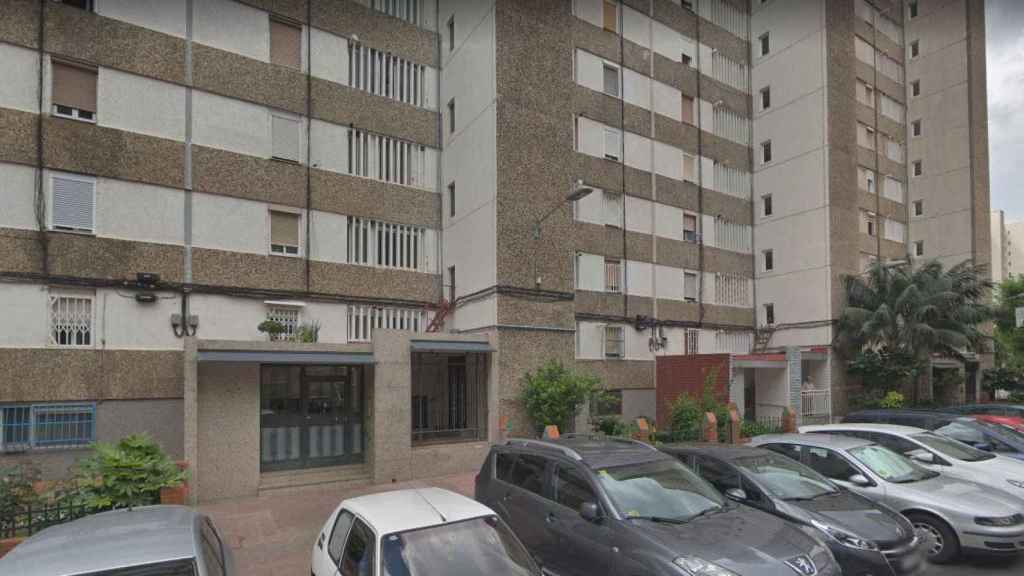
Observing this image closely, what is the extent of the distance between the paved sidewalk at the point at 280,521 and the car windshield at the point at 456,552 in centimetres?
384

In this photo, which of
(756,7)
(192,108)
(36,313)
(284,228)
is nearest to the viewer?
(36,313)

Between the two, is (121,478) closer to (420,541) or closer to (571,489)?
(420,541)

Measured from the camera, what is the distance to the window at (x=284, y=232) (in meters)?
14.1

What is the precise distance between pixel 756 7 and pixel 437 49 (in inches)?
609

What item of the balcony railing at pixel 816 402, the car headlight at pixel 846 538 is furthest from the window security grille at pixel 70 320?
the balcony railing at pixel 816 402

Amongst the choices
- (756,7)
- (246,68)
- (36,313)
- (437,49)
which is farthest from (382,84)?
(756,7)

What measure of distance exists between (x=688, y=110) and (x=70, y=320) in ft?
67.1

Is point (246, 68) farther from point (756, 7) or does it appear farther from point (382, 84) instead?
point (756, 7)

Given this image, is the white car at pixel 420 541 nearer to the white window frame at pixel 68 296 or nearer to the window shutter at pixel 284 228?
the white window frame at pixel 68 296

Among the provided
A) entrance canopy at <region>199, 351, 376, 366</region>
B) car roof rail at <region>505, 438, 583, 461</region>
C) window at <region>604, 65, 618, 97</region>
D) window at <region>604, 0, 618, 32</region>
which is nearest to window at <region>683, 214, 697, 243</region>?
window at <region>604, 65, 618, 97</region>

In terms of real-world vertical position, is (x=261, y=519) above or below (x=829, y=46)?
below

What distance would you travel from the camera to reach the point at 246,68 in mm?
13953

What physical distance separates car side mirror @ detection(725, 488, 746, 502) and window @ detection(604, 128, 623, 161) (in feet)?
46.6

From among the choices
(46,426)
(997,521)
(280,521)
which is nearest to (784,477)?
(997,521)
